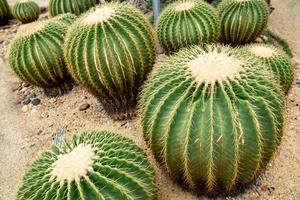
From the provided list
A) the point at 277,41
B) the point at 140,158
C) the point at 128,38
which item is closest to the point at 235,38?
the point at 277,41

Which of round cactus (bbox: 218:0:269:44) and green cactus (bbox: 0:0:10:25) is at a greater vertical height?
round cactus (bbox: 218:0:269:44)

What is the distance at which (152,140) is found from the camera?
2828mm

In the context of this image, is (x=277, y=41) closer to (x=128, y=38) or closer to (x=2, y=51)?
(x=128, y=38)

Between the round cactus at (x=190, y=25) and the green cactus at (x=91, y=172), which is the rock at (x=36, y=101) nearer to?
the round cactus at (x=190, y=25)

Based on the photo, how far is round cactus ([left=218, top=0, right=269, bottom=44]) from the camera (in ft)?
17.7

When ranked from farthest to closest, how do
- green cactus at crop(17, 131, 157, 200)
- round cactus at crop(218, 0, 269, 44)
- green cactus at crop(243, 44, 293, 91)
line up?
round cactus at crop(218, 0, 269, 44)
green cactus at crop(243, 44, 293, 91)
green cactus at crop(17, 131, 157, 200)

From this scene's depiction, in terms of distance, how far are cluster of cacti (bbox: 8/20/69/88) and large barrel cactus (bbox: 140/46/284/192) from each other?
2.01 metres

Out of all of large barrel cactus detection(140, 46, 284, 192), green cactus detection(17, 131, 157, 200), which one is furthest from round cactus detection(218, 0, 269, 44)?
green cactus detection(17, 131, 157, 200)

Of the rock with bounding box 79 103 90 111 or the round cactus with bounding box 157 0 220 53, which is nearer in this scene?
the round cactus with bounding box 157 0 220 53

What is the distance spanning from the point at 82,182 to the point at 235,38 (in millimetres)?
3995

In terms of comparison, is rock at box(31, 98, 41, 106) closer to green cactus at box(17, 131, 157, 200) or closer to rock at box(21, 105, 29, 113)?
rock at box(21, 105, 29, 113)

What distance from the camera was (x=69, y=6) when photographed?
612 centimetres

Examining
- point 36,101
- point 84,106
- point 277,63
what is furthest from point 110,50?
point 277,63

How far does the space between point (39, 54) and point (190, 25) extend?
183cm
